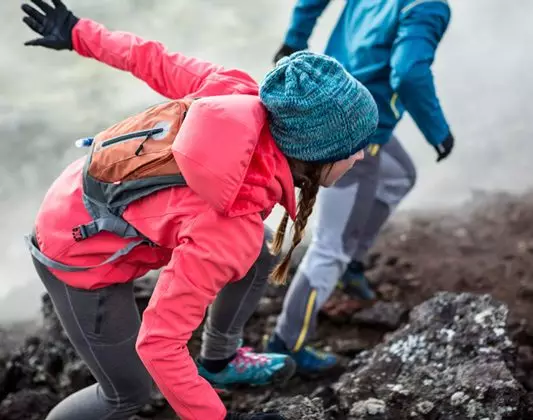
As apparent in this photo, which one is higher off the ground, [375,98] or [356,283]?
[375,98]

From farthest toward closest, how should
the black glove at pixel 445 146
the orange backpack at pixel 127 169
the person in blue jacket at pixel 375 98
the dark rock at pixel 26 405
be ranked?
1. the black glove at pixel 445 146
2. the dark rock at pixel 26 405
3. the person in blue jacket at pixel 375 98
4. the orange backpack at pixel 127 169

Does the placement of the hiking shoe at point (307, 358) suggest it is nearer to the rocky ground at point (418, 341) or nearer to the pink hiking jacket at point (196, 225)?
the rocky ground at point (418, 341)

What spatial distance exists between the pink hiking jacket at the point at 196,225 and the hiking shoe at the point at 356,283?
209 cm

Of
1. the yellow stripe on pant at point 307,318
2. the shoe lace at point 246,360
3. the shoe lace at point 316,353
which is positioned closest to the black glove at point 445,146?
the yellow stripe on pant at point 307,318

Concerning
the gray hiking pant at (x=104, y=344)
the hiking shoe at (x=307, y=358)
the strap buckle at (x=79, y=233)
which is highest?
the strap buckle at (x=79, y=233)

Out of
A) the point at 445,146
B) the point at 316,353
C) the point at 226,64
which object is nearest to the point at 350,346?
the point at 316,353

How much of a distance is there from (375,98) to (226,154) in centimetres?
158

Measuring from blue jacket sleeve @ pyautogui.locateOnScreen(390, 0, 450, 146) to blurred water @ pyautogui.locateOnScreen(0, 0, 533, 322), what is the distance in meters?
1.99

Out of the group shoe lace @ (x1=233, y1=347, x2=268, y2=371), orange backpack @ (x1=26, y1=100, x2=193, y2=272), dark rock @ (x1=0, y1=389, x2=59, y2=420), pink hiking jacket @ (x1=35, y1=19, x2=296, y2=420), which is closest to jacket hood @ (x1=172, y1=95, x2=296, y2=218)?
pink hiking jacket @ (x1=35, y1=19, x2=296, y2=420)

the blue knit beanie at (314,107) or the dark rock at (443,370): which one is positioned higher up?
the blue knit beanie at (314,107)

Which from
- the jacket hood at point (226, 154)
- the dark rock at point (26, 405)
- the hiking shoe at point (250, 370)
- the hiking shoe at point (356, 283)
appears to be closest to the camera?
the jacket hood at point (226, 154)

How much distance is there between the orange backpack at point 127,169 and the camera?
222 cm

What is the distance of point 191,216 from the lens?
2.15 m

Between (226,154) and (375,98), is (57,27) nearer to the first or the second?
(226,154)
